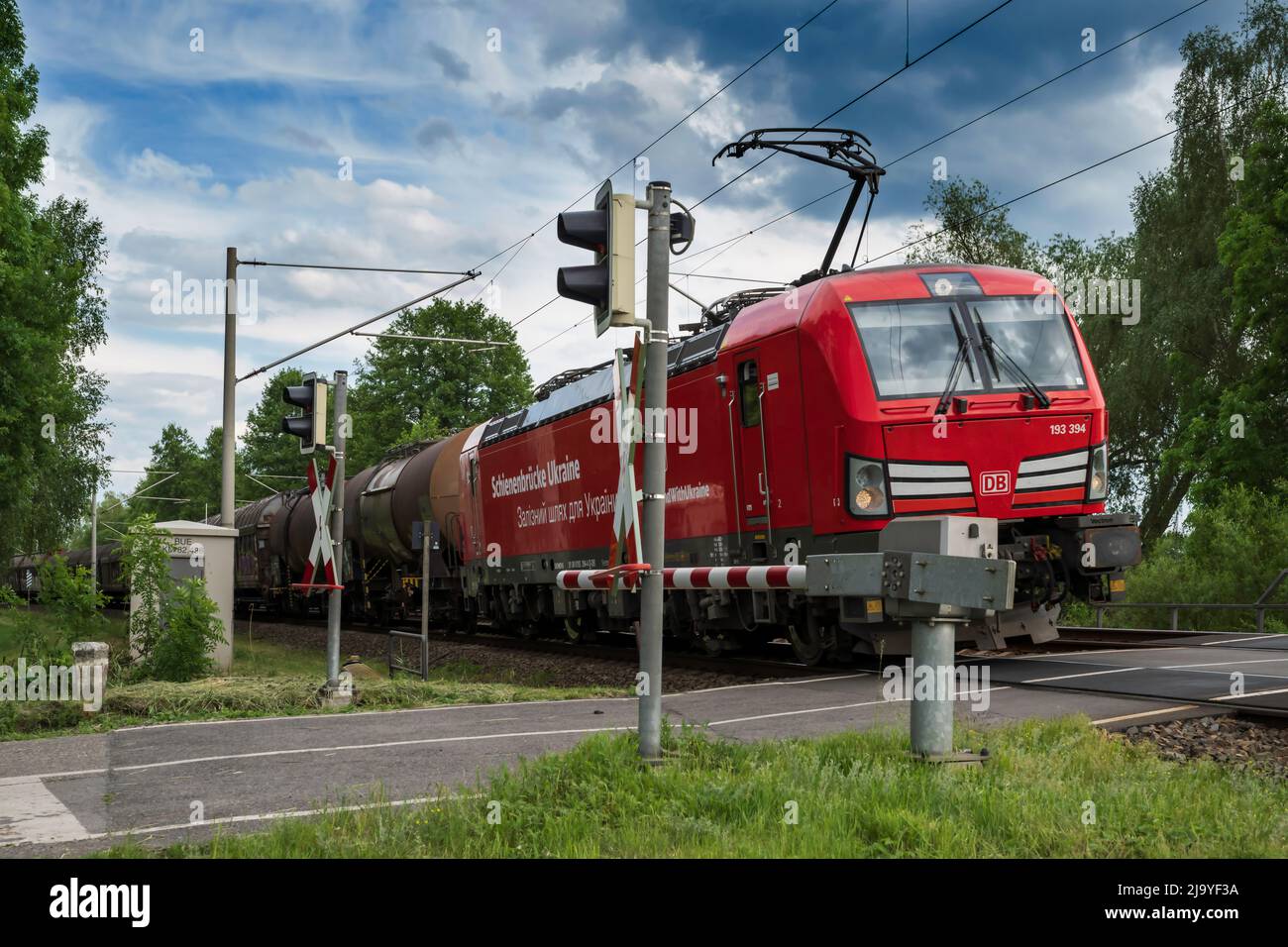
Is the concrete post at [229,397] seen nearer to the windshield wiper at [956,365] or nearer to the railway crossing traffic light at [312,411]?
the railway crossing traffic light at [312,411]

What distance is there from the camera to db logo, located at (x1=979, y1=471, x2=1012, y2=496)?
1168 cm

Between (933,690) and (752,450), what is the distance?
728 centimetres

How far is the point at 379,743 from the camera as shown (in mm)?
8367

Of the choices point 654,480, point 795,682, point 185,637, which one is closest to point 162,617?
point 185,637

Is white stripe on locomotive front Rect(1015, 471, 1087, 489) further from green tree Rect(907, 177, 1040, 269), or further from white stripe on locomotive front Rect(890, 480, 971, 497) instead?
green tree Rect(907, 177, 1040, 269)

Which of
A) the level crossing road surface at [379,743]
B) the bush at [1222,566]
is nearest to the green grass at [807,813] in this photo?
the level crossing road surface at [379,743]

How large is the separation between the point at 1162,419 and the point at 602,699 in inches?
1079

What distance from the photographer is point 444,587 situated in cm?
2567

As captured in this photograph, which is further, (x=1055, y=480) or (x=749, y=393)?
(x=749, y=393)

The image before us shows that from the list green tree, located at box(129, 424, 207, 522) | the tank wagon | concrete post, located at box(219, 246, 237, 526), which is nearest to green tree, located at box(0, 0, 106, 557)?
concrete post, located at box(219, 246, 237, 526)

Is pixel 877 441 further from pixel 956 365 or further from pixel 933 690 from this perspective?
pixel 933 690

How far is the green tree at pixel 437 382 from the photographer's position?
58844mm

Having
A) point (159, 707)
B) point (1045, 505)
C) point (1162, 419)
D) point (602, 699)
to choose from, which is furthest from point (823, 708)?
point (1162, 419)

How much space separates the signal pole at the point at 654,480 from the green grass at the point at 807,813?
0.27 m
